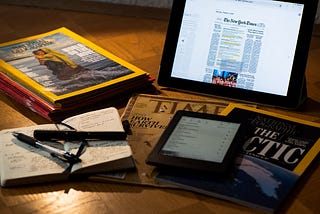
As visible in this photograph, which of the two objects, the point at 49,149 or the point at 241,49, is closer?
the point at 49,149

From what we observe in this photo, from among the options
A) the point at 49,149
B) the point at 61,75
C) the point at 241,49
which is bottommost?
the point at 49,149

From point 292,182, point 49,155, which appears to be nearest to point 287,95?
point 292,182

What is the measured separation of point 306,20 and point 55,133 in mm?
521

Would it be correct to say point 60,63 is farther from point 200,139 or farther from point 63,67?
point 200,139

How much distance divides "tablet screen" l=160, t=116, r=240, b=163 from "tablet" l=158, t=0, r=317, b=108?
0.17 metres

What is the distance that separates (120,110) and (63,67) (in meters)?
0.16

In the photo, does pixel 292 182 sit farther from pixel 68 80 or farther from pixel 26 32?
pixel 26 32

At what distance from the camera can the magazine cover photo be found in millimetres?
1246

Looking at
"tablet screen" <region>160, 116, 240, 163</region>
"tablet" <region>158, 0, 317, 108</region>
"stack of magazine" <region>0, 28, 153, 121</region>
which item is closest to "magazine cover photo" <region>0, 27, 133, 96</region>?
"stack of magazine" <region>0, 28, 153, 121</region>

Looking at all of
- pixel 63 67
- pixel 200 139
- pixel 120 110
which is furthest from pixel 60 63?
pixel 200 139

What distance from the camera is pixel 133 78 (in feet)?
4.18

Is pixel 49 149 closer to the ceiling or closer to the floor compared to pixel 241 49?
closer to the floor

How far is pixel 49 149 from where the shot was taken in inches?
41.2

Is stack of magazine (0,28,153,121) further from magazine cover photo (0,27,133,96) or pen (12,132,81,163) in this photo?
pen (12,132,81,163)
